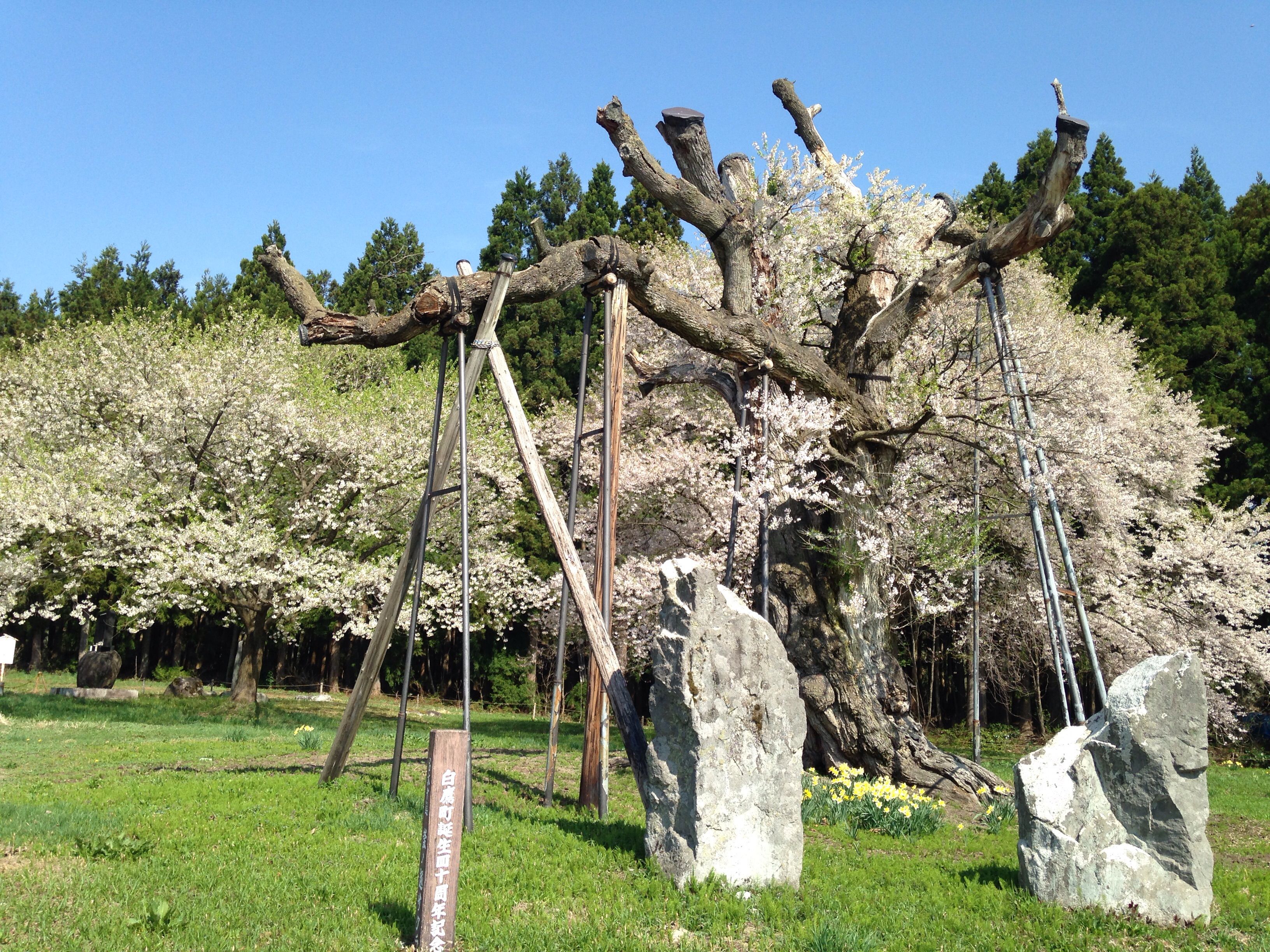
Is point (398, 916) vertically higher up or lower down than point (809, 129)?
lower down

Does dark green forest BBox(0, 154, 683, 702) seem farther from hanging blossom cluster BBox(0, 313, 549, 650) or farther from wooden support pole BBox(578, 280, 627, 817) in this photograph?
wooden support pole BBox(578, 280, 627, 817)

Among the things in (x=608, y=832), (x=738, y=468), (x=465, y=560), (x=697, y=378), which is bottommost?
(x=608, y=832)

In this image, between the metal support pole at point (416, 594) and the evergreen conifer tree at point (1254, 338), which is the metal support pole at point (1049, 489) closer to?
the metal support pole at point (416, 594)

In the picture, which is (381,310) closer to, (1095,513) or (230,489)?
(230,489)

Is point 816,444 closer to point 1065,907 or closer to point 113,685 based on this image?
point 1065,907

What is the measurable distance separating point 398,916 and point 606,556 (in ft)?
10.8

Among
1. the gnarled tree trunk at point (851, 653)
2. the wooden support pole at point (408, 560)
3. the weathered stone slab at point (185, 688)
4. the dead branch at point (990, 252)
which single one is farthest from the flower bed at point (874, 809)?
the weathered stone slab at point (185, 688)

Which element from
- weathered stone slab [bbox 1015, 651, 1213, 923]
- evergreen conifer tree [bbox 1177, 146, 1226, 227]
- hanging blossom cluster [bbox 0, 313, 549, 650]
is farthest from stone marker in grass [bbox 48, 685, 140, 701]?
evergreen conifer tree [bbox 1177, 146, 1226, 227]

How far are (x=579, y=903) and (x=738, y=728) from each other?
4.08 ft

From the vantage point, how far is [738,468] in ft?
30.7

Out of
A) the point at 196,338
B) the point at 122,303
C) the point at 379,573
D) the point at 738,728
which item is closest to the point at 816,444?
the point at 738,728

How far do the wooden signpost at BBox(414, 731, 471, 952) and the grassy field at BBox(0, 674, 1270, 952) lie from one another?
0.71 feet

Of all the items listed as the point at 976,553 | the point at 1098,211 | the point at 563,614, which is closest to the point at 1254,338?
the point at 1098,211

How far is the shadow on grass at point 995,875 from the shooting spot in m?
5.36
